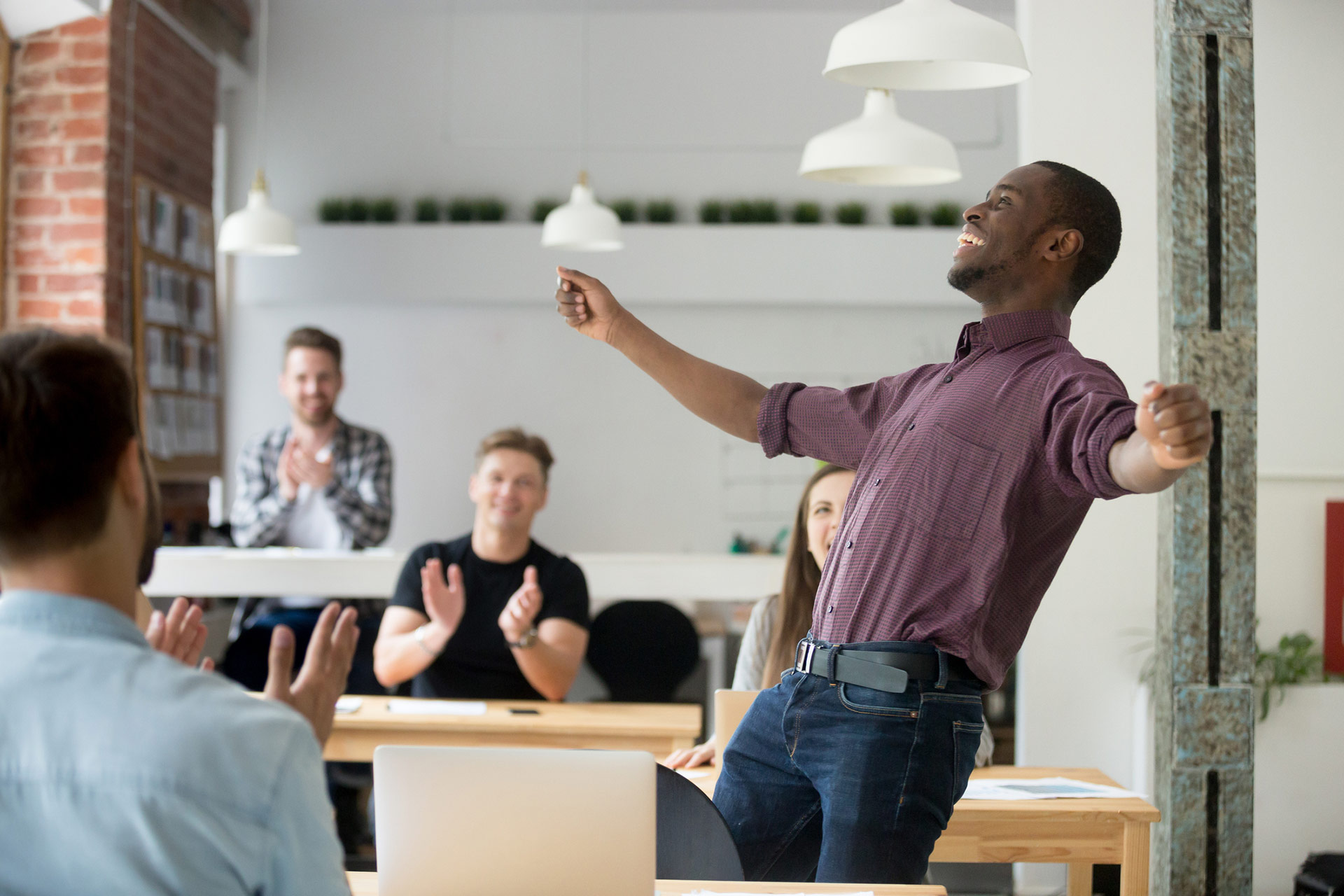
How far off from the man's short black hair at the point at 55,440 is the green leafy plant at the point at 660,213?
5823 millimetres

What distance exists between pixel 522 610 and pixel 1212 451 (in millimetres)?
1744

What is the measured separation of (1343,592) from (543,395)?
4224 mm

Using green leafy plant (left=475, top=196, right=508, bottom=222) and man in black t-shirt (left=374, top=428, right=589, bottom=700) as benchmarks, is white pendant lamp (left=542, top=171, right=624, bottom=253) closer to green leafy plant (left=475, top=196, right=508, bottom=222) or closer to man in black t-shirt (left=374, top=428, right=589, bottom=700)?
man in black t-shirt (left=374, top=428, right=589, bottom=700)

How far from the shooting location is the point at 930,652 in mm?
1619

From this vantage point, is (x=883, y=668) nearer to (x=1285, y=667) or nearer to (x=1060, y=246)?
(x=1060, y=246)

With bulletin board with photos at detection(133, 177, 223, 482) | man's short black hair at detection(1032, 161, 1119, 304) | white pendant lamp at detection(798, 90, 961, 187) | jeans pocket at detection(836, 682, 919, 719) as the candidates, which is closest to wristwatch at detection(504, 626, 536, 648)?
white pendant lamp at detection(798, 90, 961, 187)

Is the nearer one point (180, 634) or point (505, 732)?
point (180, 634)

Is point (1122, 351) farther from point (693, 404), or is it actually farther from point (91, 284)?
point (91, 284)

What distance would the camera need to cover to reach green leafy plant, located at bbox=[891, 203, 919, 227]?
6598 mm

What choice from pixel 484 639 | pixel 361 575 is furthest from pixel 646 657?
pixel 361 575

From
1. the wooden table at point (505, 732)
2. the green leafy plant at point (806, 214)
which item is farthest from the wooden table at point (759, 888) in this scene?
the green leafy plant at point (806, 214)

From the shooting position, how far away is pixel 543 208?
22.0 ft

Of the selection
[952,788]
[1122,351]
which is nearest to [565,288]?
[952,788]

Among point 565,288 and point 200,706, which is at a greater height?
point 565,288
